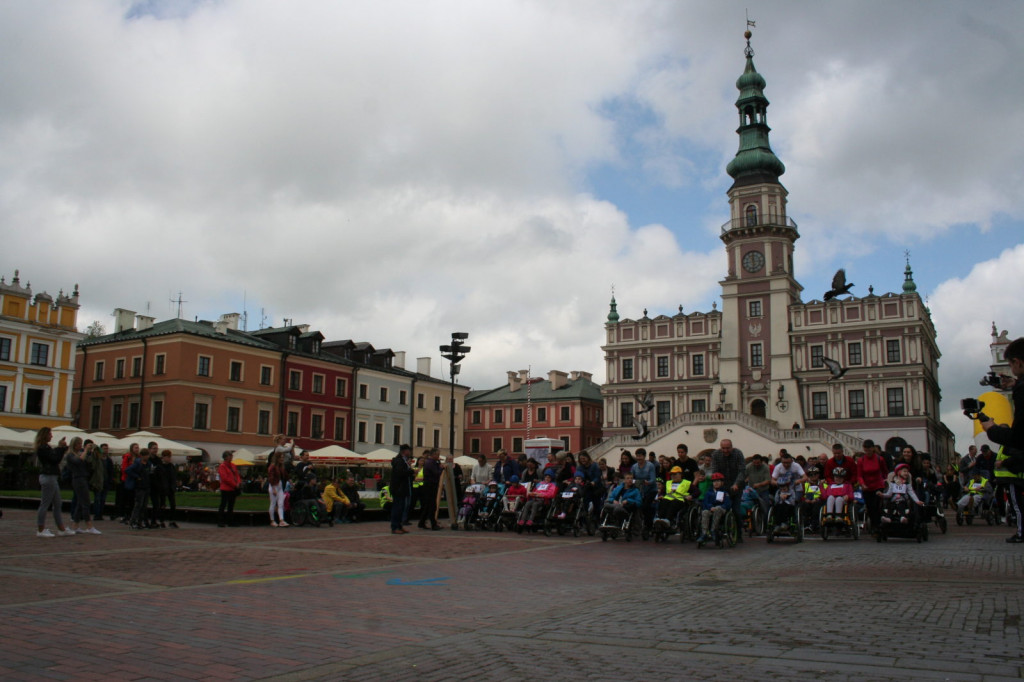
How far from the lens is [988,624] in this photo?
255 inches

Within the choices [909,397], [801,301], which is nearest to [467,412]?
[801,301]

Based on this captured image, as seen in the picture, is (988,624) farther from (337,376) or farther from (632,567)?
(337,376)

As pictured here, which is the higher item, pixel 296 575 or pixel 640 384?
pixel 640 384

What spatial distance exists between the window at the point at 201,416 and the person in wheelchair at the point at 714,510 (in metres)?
42.9

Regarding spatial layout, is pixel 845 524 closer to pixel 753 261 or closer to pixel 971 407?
pixel 971 407

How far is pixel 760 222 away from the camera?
2518 inches

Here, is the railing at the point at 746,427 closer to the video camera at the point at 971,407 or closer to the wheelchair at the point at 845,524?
the wheelchair at the point at 845,524

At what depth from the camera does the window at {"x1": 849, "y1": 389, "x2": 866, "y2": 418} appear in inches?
2339

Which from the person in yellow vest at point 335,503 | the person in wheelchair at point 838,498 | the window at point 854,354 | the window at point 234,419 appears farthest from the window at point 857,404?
the person in yellow vest at point 335,503

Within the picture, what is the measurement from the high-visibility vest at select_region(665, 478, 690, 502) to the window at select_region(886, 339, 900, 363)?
49729mm

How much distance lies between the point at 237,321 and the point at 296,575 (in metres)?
54.4

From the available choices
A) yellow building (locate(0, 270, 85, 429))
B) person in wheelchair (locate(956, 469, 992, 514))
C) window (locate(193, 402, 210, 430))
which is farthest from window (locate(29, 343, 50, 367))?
person in wheelchair (locate(956, 469, 992, 514))

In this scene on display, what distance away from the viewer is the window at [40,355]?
160ft

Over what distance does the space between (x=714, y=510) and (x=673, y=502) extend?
4.36 feet
